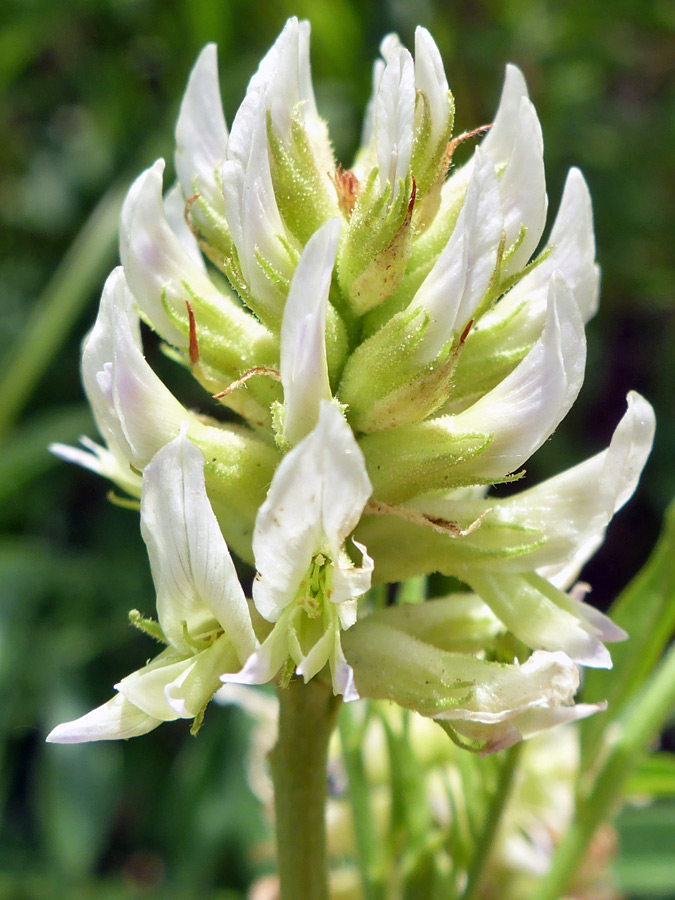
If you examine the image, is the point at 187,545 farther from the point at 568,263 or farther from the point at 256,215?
the point at 568,263

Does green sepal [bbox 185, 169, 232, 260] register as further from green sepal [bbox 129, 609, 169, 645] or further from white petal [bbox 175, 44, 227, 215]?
green sepal [bbox 129, 609, 169, 645]

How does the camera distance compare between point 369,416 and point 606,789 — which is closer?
point 369,416

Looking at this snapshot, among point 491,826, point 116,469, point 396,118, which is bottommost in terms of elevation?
point 491,826

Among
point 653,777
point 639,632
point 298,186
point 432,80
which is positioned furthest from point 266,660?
point 653,777

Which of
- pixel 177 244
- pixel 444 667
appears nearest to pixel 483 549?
pixel 444 667

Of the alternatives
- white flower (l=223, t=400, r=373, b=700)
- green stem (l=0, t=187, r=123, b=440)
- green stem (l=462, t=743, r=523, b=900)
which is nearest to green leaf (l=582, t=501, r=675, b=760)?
green stem (l=462, t=743, r=523, b=900)

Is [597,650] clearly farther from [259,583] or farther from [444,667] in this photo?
[259,583]

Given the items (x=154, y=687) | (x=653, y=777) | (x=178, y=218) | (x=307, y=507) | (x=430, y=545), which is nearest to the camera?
(x=307, y=507)
